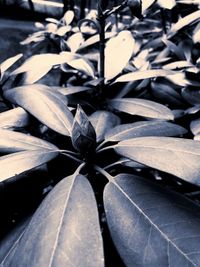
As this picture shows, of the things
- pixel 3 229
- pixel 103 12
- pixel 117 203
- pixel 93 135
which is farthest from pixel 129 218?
pixel 103 12

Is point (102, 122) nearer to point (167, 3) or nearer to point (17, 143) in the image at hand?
point (17, 143)

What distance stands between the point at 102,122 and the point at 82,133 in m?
0.19

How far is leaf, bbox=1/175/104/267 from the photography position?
405 millimetres

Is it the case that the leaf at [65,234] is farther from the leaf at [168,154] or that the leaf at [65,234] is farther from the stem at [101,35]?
the stem at [101,35]

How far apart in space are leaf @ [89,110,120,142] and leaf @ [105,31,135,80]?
14cm

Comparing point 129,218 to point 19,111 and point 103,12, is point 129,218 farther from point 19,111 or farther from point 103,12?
point 103,12

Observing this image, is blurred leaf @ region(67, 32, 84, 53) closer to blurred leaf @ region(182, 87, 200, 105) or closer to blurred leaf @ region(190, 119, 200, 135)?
blurred leaf @ region(182, 87, 200, 105)

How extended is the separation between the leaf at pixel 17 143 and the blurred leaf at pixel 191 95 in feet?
1.42

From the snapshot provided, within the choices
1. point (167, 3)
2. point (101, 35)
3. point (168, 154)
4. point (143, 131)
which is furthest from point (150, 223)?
point (167, 3)

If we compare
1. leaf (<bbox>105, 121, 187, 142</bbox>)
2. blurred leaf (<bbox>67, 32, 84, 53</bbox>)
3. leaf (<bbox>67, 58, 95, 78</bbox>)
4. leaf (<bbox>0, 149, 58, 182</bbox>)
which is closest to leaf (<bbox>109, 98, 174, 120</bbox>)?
leaf (<bbox>105, 121, 187, 142</bbox>)

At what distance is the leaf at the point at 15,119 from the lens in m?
0.72

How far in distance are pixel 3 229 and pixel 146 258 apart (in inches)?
12.3

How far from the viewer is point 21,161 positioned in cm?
55

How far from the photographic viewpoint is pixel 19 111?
2.51 ft
